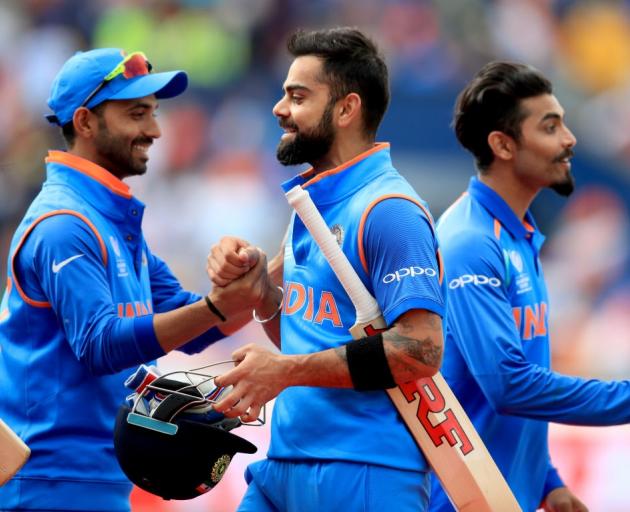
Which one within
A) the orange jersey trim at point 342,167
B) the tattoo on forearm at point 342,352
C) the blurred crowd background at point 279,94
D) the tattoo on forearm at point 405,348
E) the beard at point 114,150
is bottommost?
the blurred crowd background at point 279,94

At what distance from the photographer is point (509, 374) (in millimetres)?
4281

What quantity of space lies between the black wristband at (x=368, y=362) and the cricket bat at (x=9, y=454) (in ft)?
3.65

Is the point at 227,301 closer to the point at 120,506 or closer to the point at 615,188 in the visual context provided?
the point at 120,506

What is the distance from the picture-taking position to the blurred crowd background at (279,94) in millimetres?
13477

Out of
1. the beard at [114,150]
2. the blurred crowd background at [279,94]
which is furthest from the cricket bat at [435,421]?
the blurred crowd background at [279,94]

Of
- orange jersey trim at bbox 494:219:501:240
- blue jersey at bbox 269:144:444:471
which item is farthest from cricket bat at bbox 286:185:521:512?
orange jersey trim at bbox 494:219:501:240

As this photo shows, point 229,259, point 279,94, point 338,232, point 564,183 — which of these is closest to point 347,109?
point 338,232

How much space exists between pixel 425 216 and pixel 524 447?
49.7 inches

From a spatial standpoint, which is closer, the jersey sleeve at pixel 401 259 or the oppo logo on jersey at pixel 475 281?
the jersey sleeve at pixel 401 259

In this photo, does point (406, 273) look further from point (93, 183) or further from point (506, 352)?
point (93, 183)

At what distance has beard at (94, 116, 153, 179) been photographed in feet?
15.5

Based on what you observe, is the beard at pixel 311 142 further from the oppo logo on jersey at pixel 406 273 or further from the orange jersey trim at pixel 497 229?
the orange jersey trim at pixel 497 229

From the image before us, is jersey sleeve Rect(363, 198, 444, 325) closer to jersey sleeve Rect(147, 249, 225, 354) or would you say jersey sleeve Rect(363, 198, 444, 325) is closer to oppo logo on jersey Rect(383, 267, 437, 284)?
oppo logo on jersey Rect(383, 267, 437, 284)

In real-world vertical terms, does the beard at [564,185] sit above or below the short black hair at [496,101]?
below
